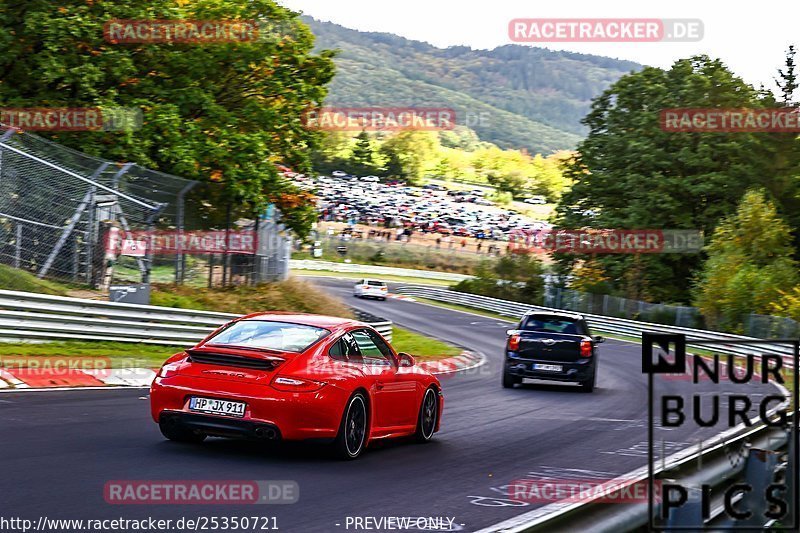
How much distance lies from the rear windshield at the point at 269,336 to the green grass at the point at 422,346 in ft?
58.7

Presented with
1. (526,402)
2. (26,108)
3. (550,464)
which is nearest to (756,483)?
(550,464)

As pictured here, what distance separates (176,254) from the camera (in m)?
24.2

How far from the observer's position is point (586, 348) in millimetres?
21422

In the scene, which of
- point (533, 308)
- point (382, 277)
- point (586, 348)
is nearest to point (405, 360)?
point (586, 348)

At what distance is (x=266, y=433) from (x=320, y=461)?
2.41ft

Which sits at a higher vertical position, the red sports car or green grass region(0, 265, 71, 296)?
green grass region(0, 265, 71, 296)

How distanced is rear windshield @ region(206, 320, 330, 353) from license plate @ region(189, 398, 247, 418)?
66 centimetres

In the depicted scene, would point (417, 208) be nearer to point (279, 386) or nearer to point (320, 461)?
point (320, 461)

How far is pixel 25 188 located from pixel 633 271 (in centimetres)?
4224

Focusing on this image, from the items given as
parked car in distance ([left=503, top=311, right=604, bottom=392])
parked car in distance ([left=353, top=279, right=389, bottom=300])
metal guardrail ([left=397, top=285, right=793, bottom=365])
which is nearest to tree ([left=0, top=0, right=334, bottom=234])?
parked car in distance ([left=503, top=311, right=604, bottom=392])

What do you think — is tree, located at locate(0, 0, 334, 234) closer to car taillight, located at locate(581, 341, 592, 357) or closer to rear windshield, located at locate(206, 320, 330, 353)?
car taillight, located at locate(581, 341, 592, 357)

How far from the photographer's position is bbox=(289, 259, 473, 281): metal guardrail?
301 feet

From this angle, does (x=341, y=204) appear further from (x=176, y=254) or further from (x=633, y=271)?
(x=176, y=254)

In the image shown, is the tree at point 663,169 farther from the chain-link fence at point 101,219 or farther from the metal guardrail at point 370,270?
the chain-link fence at point 101,219
